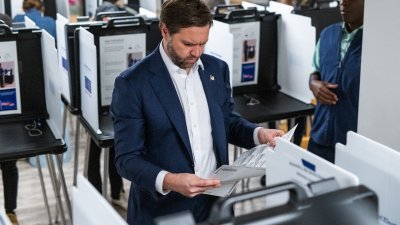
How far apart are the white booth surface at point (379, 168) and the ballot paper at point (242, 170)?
30 cm

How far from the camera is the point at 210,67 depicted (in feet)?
6.56

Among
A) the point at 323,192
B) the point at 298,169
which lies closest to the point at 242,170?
the point at 298,169

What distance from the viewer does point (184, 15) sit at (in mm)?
1742

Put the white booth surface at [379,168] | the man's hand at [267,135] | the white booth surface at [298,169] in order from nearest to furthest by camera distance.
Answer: the white booth surface at [298,169], the white booth surface at [379,168], the man's hand at [267,135]

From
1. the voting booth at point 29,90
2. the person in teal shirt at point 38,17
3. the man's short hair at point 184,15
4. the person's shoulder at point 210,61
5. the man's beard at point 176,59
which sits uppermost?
the man's short hair at point 184,15

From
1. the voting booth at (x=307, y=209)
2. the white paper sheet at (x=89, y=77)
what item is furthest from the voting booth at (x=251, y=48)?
the voting booth at (x=307, y=209)

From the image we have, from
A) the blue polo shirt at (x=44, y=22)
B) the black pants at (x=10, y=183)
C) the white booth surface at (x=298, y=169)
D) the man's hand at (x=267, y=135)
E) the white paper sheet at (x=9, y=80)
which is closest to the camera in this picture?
the white booth surface at (x=298, y=169)

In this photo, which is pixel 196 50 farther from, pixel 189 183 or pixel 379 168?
pixel 379 168

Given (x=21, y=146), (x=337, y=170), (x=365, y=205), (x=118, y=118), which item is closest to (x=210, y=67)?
(x=118, y=118)

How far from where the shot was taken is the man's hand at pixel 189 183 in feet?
5.73

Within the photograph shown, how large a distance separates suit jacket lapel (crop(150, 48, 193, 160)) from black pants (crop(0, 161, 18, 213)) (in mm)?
1889

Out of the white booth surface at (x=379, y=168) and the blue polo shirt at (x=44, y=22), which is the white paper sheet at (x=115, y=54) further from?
the white booth surface at (x=379, y=168)

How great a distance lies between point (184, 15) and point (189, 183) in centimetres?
44

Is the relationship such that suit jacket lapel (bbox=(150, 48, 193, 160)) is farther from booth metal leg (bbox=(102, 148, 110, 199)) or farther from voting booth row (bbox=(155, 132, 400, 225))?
booth metal leg (bbox=(102, 148, 110, 199))
